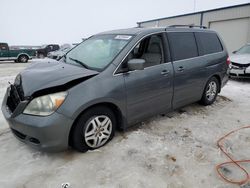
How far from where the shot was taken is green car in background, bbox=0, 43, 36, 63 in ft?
56.5

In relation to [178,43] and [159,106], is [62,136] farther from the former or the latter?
[178,43]

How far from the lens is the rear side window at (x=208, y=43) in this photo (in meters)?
4.31

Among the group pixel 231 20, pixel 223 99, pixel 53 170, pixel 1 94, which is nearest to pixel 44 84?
pixel 53 170

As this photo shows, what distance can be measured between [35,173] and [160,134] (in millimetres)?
1893

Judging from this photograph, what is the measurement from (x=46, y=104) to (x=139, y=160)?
1.34m

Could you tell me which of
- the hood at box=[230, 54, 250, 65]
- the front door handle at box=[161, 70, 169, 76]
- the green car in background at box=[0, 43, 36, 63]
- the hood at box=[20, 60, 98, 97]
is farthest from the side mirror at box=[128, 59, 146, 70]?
the green car in background at box=[0, 43, 36, 63]

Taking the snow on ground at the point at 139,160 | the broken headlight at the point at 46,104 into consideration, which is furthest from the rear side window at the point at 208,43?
the broken headlight at the point at 46,104

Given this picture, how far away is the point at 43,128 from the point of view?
2428 millimetres

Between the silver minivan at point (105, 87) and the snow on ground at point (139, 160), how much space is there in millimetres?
246

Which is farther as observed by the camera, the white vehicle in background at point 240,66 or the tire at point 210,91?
the white vehicle in background at point 240,66

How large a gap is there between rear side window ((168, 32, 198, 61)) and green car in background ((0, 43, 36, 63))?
1724cm

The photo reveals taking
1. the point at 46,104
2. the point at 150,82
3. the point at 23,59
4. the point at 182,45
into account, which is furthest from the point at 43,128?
the point at 23,59

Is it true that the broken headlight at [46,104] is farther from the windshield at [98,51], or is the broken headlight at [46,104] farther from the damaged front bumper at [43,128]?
the windshield at [98,51]

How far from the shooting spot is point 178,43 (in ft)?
12.5
